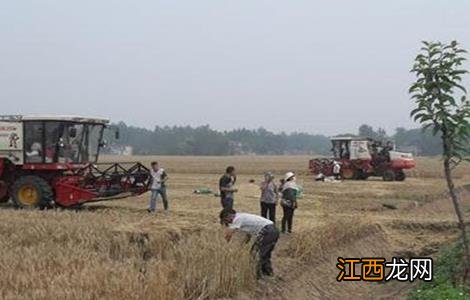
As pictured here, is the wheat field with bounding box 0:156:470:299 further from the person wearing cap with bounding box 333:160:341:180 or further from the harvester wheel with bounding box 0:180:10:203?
the person wearing cap with bounding box 333:160:341:180

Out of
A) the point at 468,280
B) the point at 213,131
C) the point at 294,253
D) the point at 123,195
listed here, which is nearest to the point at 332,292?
the point at 294,253

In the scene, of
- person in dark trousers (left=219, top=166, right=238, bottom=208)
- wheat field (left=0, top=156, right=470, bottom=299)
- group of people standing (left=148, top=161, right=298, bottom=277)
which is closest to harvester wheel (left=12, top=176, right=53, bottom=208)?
wheat field (left=0, top=156, right=470, bottom=299)

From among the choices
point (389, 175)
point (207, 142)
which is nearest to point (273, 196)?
point (389, 175)

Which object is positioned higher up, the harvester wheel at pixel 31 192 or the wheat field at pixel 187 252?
the harvester wheel at pixel 31 192

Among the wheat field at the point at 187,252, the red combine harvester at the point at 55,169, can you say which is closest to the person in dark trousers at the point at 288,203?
the wheat field at the point at 187,252

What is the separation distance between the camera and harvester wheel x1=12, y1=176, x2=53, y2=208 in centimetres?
2153

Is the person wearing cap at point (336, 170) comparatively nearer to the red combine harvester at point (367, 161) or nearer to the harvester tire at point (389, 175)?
the red combine harvester at point (367, 161)

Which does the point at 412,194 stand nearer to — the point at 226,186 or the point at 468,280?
the point at 226,186

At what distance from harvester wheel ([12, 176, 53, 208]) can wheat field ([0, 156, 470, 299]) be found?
6.31ft

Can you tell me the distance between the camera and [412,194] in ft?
100

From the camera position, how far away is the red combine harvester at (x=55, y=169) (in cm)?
2170

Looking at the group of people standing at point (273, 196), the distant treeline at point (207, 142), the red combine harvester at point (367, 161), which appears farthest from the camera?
the distant treeline at point (207, 142)

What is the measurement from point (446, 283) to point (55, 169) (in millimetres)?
13468

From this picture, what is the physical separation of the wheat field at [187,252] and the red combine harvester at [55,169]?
123 centimetres
